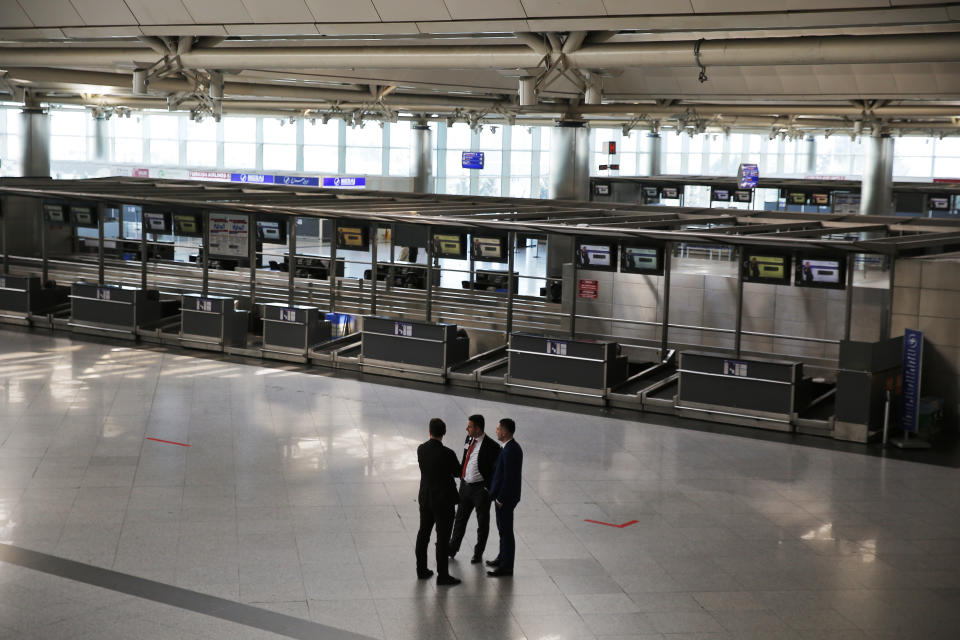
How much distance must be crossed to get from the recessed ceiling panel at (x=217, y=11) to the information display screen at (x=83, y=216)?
6.77m

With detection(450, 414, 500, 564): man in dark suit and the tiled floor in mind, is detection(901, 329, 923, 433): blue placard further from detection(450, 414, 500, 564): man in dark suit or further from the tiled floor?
detection(450, 414, 500, 564): man in dark suit

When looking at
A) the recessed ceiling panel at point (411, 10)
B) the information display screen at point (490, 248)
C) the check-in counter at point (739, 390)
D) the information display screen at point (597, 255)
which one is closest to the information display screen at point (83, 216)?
the information display screen at point (490, 248)

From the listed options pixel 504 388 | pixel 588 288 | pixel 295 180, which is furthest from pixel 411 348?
pixel 295 180

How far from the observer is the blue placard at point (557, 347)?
15.2 m

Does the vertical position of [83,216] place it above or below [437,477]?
above

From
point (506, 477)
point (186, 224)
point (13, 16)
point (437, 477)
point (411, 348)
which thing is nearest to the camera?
point (437, 477)

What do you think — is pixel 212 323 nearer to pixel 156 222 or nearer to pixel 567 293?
pixel 156 222

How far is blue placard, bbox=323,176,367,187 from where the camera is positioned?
44.3 meters

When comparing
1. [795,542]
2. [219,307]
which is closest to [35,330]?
[219,307]

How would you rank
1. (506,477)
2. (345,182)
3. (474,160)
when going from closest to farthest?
(506,477) → (474,160) → (345,182)

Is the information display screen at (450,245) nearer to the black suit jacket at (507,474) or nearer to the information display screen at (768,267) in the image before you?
the information display screen at (768,267)

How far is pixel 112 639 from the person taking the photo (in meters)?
6.84

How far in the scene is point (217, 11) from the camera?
51.9 ft

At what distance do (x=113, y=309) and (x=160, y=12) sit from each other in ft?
18.9
